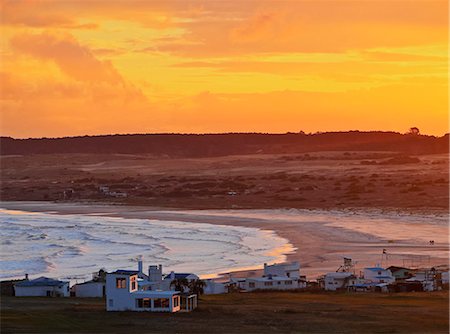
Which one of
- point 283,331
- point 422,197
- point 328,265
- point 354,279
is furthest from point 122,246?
point 422,197

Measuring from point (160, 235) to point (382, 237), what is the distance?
16.8 meters

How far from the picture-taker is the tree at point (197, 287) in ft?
153

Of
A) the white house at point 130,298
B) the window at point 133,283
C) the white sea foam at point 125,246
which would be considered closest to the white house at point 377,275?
the white sea foam at point 125,246

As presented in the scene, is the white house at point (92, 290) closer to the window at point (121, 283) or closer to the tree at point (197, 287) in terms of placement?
the tree at point (197, 287)

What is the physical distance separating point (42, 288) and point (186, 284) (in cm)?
669

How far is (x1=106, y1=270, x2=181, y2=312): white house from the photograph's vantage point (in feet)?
141

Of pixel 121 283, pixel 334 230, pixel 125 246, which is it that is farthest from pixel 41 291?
pixel 334 230

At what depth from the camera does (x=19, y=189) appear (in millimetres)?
170625

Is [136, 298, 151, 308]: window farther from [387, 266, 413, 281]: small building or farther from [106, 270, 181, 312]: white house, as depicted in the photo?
[387, 266, 413, 281]: small building

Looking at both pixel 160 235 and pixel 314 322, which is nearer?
pixel 314 322

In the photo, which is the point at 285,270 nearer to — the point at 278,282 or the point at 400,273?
the point at 278,282

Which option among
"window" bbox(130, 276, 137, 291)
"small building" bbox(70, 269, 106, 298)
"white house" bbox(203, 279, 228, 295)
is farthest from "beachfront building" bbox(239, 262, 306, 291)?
"window" bbox(130, 276, 137, 291)

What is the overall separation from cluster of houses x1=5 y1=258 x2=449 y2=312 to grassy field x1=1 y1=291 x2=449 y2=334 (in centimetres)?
84

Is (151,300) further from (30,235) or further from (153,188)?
(153,188)
